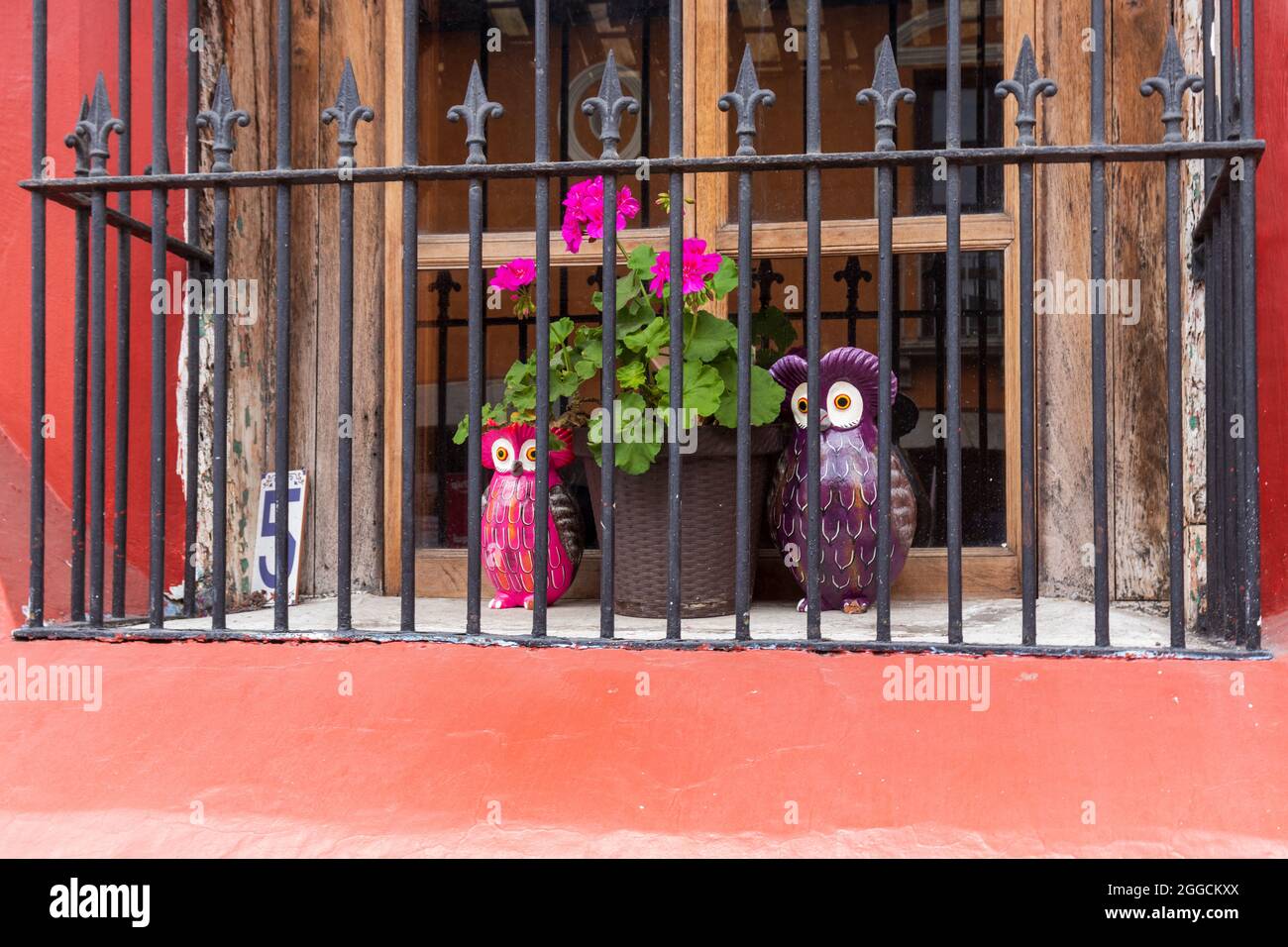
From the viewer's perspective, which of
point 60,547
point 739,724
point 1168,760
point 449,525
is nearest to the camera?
point 1168,760

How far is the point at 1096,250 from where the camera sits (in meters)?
1.88

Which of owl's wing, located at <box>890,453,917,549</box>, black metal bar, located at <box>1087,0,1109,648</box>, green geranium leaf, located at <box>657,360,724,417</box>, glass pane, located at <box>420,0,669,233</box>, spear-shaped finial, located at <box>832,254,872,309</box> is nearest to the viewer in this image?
black metal bar, located at <box>1087,0,1109,648</box>

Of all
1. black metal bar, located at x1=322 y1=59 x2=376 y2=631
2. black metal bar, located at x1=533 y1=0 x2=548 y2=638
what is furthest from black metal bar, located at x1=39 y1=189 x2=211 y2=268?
black metal bar, located at x1=533 y1=0 x2=548 y2=638

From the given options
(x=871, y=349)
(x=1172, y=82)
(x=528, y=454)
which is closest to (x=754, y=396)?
(x=528, y=454)

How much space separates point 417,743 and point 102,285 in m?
1.12

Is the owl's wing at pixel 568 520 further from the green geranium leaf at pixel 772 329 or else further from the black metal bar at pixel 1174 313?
the black metal bar at pixel 1174 313

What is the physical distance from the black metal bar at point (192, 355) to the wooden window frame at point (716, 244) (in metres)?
0.52

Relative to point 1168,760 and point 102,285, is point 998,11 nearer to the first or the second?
point 1168,760

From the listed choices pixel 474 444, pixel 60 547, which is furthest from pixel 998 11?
pixel 60 547

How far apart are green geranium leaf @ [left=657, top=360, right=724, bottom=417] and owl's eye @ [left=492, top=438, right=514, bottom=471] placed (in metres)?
0.55

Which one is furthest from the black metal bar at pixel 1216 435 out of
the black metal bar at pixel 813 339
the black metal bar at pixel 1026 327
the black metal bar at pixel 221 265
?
the black metal bar at pixel 221 265

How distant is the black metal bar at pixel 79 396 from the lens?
219 cm

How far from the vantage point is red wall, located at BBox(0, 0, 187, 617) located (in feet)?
7.99

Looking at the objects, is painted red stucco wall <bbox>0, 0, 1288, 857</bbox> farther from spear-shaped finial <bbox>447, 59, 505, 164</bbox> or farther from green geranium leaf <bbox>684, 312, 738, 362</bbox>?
spear-shaped finial <bbox>447, 59, 505, 164</bbox>
